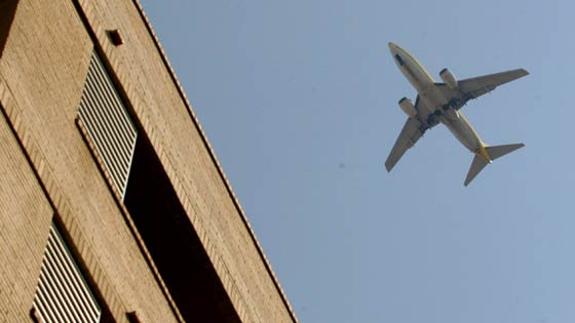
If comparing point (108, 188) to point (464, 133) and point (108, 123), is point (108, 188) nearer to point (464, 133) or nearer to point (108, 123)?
point (108, 123)

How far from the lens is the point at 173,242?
810 inches

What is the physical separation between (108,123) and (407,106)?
2303 inches

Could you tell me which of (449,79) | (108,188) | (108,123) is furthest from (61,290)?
(449,79)

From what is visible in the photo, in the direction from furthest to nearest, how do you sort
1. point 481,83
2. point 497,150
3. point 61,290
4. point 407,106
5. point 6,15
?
point 497,150, point 407,106, point 481,83, point 6,15, point 61,290

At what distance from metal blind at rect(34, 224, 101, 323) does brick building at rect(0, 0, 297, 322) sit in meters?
0.02

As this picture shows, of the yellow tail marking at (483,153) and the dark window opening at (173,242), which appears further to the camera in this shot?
the yellow tail marking at (483,153)

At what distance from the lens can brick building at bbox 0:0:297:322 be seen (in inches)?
589

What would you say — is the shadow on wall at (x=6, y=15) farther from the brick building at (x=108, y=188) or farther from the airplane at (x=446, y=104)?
the airplane at (x=446, y=104)

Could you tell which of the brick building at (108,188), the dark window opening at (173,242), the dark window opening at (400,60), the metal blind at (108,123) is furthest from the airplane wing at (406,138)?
the metal blind at (108,123)

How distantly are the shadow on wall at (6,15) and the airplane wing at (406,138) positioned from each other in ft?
206

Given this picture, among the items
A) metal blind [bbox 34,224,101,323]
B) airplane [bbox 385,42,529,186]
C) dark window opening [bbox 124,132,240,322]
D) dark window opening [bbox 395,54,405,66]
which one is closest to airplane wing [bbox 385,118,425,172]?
airplane [bbox 385,42,529,186]

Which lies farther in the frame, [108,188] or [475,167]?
[475,167]

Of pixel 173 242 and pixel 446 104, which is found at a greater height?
pixel 446 104

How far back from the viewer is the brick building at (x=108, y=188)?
49.1 feet
